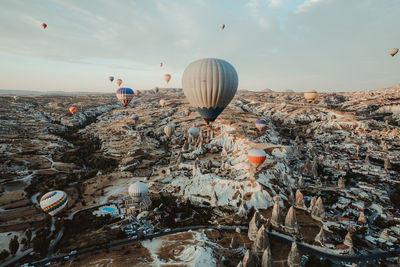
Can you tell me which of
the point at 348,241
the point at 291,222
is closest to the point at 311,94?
the point at 348,241

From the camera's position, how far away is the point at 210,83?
3469 centimetres

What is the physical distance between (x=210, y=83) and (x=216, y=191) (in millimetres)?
25617

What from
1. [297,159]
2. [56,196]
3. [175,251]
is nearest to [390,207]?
[297,159]

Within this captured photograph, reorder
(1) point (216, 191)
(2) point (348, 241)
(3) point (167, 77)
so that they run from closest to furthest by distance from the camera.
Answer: (2) point (348, 241) < (1) point (216, 191) < (3) point (167, 77)

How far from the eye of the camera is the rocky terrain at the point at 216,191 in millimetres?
33531

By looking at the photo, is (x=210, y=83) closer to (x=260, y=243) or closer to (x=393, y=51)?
(x=260, y=243)

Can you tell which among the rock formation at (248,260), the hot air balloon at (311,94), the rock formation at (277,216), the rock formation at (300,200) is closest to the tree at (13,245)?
the rock formation at (248,260)

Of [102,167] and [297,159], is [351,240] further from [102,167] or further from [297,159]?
[102,167]

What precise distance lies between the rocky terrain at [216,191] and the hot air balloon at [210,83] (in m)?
21.1

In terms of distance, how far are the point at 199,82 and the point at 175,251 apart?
2765 cm

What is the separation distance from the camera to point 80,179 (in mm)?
62375

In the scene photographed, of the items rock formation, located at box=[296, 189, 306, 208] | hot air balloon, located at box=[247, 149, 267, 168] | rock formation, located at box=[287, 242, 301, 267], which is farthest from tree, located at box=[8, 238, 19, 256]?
rock formation, located at box=[296, 189, 306, 208]

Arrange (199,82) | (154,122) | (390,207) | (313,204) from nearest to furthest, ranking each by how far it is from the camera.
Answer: (199,82)
(313,204)
(390,207)
(154,122)

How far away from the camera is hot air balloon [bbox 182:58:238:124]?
34.5m
